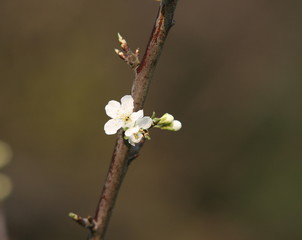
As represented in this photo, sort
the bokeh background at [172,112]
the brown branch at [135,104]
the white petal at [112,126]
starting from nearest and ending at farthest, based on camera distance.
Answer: the brown branch at [135,104] → the white petal at [112,126] → the bokeh background at [172,112]

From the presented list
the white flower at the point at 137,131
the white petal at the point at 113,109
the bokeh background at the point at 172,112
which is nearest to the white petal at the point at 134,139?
the white flower at the point at 137,131

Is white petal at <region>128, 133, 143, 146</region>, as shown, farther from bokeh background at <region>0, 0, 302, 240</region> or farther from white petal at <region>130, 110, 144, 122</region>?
bokeh background at <region>0, 0, 302, 240</region>

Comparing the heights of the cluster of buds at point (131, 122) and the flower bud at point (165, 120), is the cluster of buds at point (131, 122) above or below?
below

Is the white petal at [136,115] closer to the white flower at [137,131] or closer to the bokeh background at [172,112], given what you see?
the white flower at [137,131]

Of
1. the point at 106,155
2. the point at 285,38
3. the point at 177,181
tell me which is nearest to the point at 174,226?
the point at 177,181

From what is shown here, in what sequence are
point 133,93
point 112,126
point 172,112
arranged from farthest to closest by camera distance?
point 172,112 < point 112,126 < point 133,93

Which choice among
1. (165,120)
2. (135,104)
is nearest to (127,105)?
(135,104)

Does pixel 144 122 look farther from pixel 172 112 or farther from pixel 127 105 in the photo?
pixel 172 112

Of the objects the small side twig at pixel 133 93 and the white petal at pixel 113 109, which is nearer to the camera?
the small side twig at pixel 133 93
